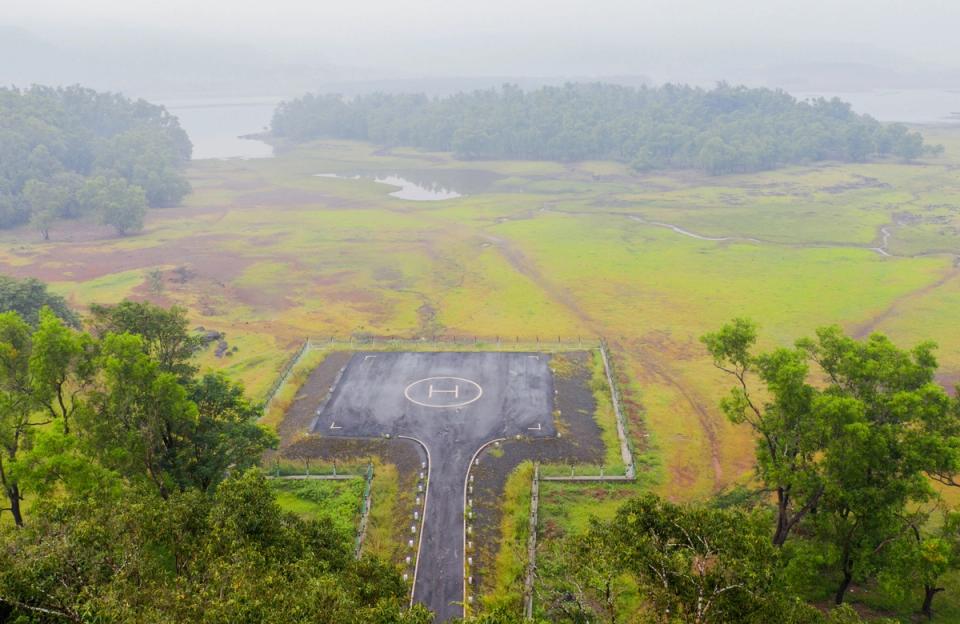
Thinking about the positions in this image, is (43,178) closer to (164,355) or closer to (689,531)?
(164,355)

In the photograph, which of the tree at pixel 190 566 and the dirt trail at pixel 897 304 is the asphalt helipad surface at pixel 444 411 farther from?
the dirt trail at pixel 897 304

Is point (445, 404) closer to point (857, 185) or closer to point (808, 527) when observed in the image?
point (808, 527)

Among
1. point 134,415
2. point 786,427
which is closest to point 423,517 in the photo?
point 134,415

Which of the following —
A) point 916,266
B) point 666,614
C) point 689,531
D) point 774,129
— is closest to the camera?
point 666,614

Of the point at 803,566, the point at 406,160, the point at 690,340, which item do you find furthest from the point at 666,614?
the point at 406,160

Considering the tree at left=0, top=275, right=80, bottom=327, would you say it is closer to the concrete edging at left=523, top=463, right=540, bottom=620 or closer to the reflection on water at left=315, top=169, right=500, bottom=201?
the concrete edging at left=523, top=463, right=540, bottom=620
